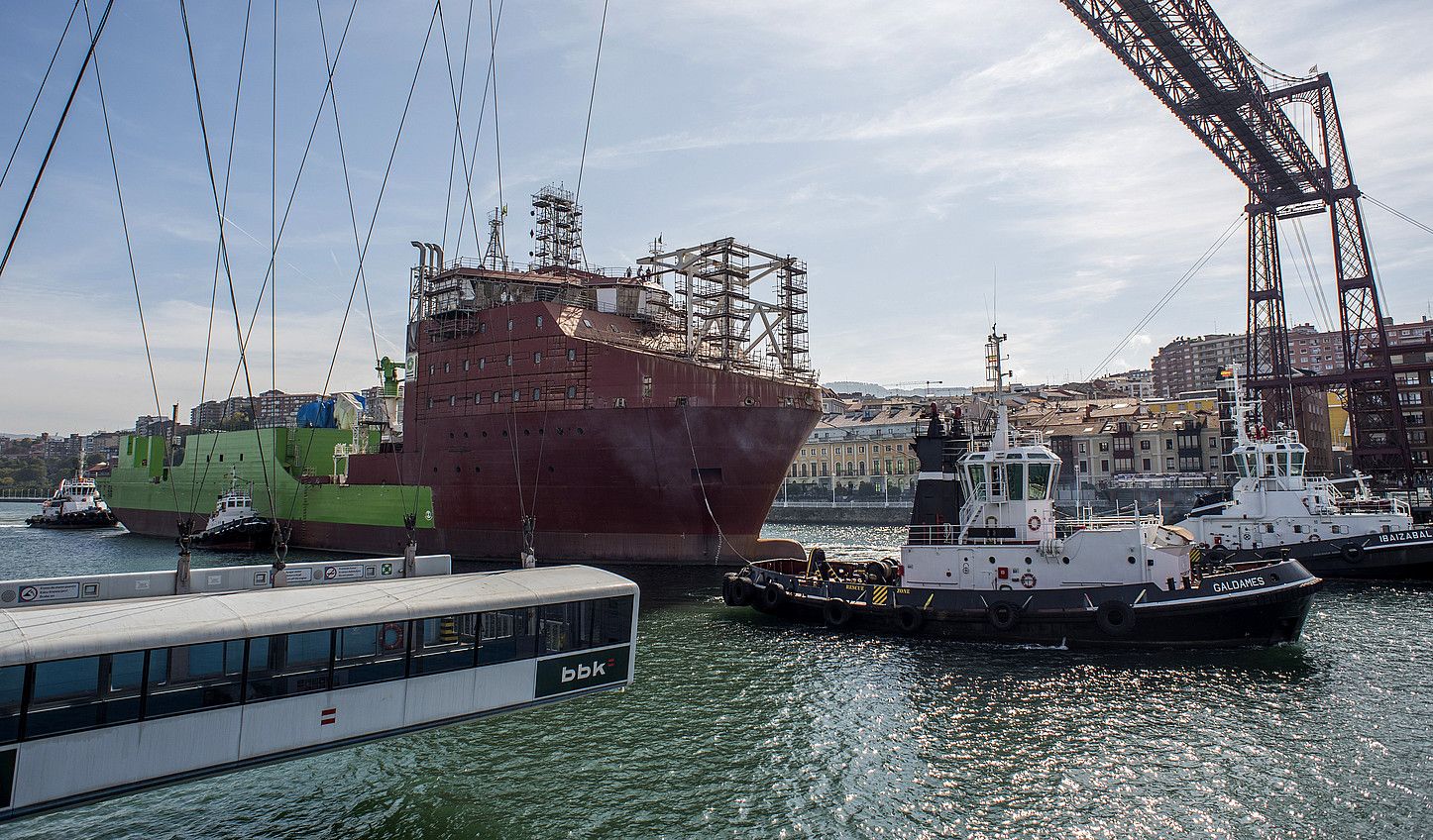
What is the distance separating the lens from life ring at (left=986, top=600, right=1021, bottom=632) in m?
20.1

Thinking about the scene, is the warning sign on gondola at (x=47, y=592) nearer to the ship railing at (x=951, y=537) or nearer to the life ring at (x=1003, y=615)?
the life ring at (x=1003, y=615)

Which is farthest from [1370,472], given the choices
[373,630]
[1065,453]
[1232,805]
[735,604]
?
[373,630]

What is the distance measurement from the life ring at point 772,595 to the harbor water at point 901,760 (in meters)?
3.58

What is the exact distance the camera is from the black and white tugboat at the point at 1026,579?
19.2m

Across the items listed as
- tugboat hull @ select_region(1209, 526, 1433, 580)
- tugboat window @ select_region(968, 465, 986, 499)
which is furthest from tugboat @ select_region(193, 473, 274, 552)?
tugboat hull @ select_region(1209, 526, 1433, 580)

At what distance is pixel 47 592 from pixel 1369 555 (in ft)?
124

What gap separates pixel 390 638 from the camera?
965 cm

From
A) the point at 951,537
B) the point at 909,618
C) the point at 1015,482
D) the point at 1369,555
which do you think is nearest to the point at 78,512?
the point at 909,618

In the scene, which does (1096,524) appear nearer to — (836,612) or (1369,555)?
(836,612)

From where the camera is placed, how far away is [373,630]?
950cm

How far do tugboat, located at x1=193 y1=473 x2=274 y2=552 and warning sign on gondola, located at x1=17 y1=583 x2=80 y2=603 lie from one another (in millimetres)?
40416

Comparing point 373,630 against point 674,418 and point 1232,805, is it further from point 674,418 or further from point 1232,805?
point 674,418

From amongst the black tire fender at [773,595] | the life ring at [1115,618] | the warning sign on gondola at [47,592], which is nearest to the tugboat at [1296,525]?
the life ring at [1115,618]

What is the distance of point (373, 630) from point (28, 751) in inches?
127
